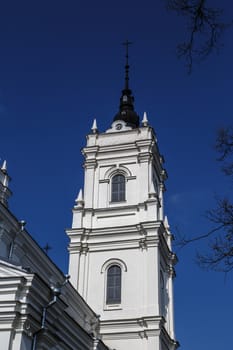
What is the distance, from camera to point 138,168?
33.5m

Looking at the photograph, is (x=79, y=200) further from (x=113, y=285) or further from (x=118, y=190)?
(x=113, y=285)

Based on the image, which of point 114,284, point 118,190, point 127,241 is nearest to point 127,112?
point 118,190

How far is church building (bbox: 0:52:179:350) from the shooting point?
2511cm

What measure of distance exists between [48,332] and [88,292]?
12767 millimetres

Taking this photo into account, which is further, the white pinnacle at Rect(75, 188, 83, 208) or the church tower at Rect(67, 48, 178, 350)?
the white pinnacle at Rect(75, 188, 83, 208)

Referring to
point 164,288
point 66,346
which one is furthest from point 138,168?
point 66,346

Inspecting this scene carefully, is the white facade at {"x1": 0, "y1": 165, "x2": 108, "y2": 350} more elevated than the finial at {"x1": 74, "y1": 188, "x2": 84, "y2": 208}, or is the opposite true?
the finial at {"x1": 74, "y1": 188, "x2": 84, "y2": 208}

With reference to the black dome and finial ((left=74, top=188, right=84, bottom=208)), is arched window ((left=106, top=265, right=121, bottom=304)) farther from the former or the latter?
the black dome

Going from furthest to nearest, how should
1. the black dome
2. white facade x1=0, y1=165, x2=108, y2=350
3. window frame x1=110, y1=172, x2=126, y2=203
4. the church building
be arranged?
1. the black dome
2. window frame x1=110, y1=172, x2=126, y2=203
3. the church building
4. white facade x1=0, y1=165, x2=108, y2=350

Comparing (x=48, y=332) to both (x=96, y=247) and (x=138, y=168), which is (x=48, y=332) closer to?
(x=96, y=247)

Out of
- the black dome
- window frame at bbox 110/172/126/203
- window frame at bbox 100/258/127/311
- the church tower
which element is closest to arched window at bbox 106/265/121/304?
the church tower

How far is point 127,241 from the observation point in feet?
102

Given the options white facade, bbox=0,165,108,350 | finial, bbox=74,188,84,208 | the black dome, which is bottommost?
white facade, bbox=0,165,108,350

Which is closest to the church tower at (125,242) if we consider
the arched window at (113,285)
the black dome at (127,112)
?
the arched window at (113,285)
